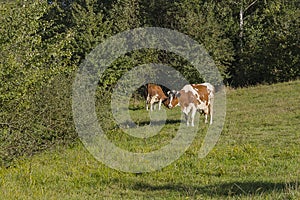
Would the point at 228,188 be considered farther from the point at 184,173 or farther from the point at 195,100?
the point at 195,100

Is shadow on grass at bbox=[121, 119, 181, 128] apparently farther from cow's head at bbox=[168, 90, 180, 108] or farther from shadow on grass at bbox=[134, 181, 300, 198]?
shadow on grass at bbox=[134, 181, 300, 198]

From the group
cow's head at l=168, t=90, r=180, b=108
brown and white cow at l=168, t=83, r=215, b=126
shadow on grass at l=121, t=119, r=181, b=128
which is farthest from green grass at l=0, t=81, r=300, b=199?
cow's head at l=168, t=90, r=180, b=108

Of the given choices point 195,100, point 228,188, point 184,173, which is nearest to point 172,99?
point 195,100

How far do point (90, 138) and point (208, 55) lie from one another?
18.3 metres

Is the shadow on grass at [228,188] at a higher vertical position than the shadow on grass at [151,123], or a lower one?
lower

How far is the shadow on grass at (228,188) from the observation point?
7473 mm

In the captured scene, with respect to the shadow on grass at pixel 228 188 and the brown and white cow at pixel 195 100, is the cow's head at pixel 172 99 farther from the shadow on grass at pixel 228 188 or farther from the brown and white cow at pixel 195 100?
the shadow on grass at pixel 228 188

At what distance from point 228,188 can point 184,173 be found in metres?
1.56

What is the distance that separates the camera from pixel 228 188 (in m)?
7.89

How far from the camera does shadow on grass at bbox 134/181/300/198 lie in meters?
7.47

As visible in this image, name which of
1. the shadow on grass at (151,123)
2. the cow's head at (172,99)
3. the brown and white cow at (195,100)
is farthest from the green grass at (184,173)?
the cow's head at (172,99)

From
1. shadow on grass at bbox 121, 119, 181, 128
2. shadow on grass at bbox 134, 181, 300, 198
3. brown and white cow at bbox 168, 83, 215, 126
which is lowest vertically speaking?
shadow on grass at bbox 134, 181, 300, 198

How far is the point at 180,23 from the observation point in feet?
104

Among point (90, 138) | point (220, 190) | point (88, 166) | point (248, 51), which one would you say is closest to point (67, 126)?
point (90, 138)
